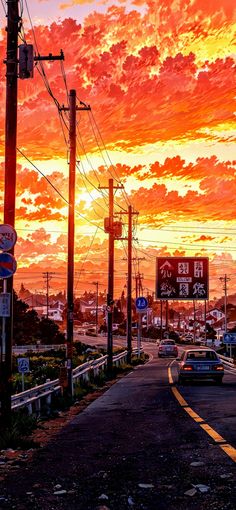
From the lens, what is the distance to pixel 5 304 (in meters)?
12.2

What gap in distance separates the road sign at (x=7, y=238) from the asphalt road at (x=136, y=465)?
364 centimetres

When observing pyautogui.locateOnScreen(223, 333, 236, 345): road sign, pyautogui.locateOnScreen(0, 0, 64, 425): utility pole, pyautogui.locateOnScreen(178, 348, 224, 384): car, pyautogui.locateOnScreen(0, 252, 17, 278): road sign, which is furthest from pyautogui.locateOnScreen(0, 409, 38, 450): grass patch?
pyautogui.locateOnScreen(223, 333, 236, 345): road sign

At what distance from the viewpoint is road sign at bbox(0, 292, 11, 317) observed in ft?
A: 40.0

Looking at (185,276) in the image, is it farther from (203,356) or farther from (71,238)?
(71,238)

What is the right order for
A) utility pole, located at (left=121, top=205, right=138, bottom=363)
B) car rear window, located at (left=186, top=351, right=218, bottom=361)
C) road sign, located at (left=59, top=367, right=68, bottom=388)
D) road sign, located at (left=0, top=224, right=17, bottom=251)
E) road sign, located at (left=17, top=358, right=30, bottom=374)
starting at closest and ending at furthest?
road sign, located at (left=0, top=224, right=17, bottom=251), road sign, located at (left=17, top=358, right=30, bottom=374), road sign, located at (left=59, top=367, right=68, bottom=388), car rear window, located at (left=186, top=351, right=218, bottom=361), utility pole, located at (left=121, top=205, right=138, bottom=363)

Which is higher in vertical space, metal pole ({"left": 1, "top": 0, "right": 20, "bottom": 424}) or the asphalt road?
metal pole ({"left": 1, "top": 0, "right": 20, "bottom": 424})

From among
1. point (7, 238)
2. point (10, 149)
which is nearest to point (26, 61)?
point (10, 149)

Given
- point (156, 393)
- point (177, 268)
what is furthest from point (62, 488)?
point (177, 268)

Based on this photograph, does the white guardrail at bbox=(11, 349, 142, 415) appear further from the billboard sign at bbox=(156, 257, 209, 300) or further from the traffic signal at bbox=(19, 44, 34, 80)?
the billboard sign at bbox=(156, 257, 209, 300)

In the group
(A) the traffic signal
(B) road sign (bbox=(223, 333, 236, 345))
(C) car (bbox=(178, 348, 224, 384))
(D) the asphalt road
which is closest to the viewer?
(D) the asphalt road

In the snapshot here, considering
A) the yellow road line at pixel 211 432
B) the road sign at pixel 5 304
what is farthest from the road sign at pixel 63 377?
the road sign at pixel 5 304

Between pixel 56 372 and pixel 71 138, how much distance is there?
10233 mm

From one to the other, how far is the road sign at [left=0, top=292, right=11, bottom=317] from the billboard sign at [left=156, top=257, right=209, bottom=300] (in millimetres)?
39109

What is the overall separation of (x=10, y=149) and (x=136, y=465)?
266 inches
